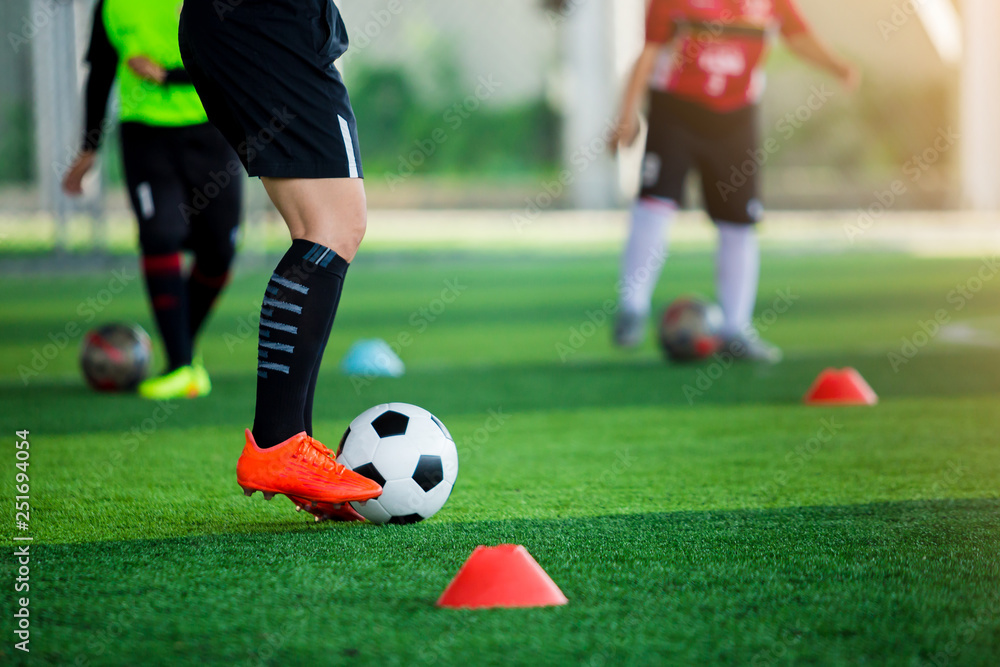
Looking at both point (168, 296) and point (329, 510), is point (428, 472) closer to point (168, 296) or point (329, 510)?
point (329, 510)

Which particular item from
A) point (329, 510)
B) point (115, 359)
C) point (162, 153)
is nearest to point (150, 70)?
point (162, 153)

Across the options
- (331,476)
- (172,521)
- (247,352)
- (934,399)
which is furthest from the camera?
(247,352)

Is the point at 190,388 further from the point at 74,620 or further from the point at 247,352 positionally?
the point at 74,620

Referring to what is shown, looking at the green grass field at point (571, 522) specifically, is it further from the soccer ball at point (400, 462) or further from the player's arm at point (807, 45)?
the player's arm at point (807, 45)

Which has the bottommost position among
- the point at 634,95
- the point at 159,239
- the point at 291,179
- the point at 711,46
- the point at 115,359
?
the point at 115,359

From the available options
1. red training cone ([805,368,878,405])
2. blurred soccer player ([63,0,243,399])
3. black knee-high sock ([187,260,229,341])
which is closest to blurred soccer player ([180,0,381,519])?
blurred soccer player ([63,0,243,399])

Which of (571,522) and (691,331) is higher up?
(571,522)

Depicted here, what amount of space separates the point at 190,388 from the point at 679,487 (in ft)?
9.03

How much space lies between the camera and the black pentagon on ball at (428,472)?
293 centimetres

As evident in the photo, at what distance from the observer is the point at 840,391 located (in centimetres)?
504

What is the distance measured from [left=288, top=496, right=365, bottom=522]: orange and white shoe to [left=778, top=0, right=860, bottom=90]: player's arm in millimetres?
4563

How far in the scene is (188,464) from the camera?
3.88 m

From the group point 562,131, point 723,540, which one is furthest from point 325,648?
point 562,131

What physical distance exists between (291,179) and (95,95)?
2.67 meters
